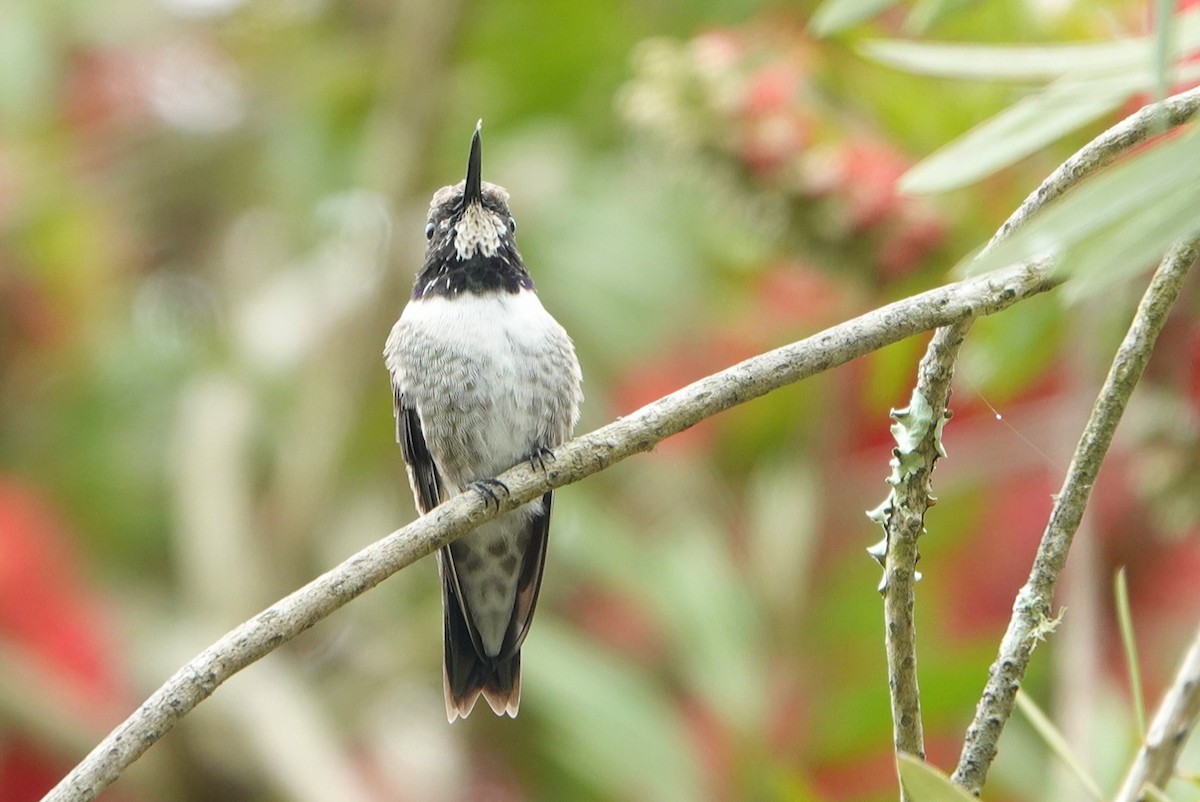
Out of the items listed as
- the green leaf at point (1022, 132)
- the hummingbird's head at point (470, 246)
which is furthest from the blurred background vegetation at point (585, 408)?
the green leaf at point (1022, 132)

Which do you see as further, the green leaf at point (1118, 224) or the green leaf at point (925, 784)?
the green leaf at point (925, 784)

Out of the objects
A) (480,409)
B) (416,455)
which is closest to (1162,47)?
(480,409)

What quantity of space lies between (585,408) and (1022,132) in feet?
10.1

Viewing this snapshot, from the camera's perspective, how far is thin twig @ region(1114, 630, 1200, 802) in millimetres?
1186

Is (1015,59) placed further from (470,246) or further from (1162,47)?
(470,246)

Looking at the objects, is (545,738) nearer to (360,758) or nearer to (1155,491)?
(360,758)

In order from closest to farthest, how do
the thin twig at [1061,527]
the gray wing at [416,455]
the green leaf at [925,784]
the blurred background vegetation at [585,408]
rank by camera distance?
1. the green leaf at [925,784]
2. the thin twig at [1061,527]
3. the gray wing at [416,455]
4. the blurred background vegetation at [585,408]

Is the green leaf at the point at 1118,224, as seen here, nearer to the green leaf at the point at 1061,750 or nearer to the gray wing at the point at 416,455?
the green leaf at the point at 1061,750

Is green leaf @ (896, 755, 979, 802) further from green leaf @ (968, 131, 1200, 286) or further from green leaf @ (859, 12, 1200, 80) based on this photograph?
green leaf @ (859, 12, 1200, 80)

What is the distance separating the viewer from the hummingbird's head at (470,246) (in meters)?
2.57

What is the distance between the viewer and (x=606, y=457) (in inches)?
54.4

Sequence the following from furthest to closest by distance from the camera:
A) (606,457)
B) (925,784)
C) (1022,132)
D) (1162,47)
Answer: (1022,132) → (606,457) → (925,784) → (1162,47)

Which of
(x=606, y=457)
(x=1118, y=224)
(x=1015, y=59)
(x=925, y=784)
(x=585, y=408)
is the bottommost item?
(x=925, y=784)

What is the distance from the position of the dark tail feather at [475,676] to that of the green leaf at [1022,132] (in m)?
1.18
